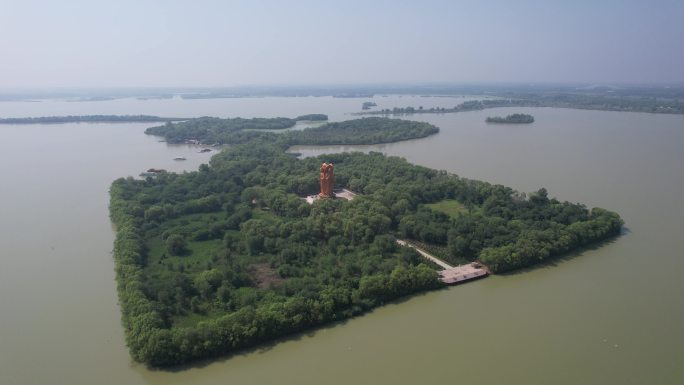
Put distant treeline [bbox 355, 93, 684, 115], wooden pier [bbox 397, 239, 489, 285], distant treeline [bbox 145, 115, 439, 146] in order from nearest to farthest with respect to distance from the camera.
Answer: wooden pier [bbox 397, 239, 489, 285] < distant treeline [bbox 145, 115, 439, 146] < distant treeline [bbox 355, 93, 684, 115]

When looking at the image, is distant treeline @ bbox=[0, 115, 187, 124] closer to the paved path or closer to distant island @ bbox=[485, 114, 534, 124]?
distant island @ bbox=[485, 114, 534, 124]

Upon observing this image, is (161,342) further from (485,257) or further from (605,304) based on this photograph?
(605,304)

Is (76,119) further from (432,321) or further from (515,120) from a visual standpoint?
(432,321)

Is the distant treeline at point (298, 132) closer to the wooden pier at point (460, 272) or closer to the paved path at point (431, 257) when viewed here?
the paved path at point (431, 257)

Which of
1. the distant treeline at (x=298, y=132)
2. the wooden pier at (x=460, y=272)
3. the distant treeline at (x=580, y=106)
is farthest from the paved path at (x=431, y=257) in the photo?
the distant treeline at (x=580, y=106)

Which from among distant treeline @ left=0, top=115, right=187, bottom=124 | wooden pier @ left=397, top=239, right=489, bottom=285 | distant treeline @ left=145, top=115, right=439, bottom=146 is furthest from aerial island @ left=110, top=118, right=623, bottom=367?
distant treeline @ left=0, top=115, right=187, bottom=124

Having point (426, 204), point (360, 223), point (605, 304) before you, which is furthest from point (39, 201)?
point (605, 304)

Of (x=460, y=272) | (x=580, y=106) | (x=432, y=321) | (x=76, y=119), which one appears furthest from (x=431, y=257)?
(x=580, y=106)
